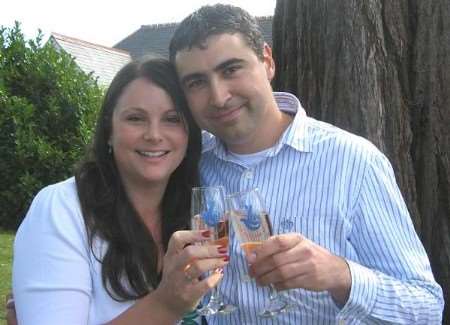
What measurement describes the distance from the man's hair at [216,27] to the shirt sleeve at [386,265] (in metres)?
0.86

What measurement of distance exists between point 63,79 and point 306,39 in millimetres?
9057

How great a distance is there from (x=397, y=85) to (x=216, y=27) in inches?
58.1

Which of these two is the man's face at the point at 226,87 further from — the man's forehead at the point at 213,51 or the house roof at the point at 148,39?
the house roof at the point at 148,39

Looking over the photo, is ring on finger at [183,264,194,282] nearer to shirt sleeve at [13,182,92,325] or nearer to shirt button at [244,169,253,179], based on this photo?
shirt sleeve at [13,182,92,325]

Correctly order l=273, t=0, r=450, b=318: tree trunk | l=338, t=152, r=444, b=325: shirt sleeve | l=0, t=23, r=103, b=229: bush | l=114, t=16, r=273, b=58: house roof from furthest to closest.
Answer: l=114, t=16, r=273, b=58: house roof
l=0, t=23, r=103, b=229: bush
l=273, t=0, r=450, b=318: tree trunk
l=338, t=152, r=444, b=325: shirt sleeve

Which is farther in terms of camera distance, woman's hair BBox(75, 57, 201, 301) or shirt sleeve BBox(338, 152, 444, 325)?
woman's hair BBox(75, 57, 201, 301)

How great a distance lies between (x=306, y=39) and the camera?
421cm

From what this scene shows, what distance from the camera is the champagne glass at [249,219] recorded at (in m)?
2.67

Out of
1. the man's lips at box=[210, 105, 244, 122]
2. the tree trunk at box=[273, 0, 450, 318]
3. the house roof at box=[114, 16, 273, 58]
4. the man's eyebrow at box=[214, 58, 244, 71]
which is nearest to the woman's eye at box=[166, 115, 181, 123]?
the man's lips at box=[210, 105, 244, 122]

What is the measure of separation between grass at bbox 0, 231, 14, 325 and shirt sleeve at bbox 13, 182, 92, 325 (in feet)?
15.3

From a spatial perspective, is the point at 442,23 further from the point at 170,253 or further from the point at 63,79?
the point at 63,79

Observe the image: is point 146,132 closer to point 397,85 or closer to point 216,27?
point 216,27

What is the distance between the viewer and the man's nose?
3135 mm

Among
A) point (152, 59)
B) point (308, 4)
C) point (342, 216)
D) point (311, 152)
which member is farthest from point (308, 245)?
point (308, 4)
